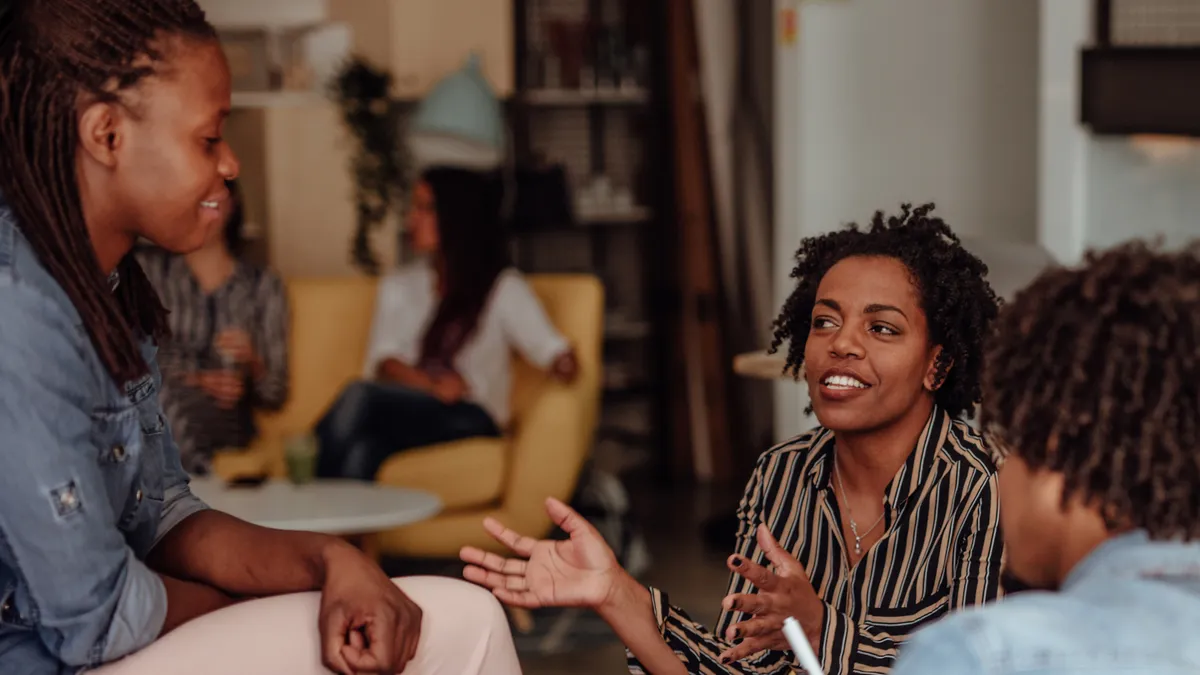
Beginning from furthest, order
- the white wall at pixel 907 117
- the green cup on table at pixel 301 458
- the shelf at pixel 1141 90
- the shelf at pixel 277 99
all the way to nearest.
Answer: the shelf at pixel 277 99 → the white wall at pixel 907 117 → the green cup on table at pixel 301 458 → the shelf at pixel 1141 90

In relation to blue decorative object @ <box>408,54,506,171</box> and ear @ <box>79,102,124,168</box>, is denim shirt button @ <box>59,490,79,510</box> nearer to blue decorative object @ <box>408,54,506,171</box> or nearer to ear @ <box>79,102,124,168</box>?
ear @ <box>79,102,124,168</box>

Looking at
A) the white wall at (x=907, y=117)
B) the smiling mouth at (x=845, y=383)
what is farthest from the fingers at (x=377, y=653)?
the white wall at (x=907, y=117)

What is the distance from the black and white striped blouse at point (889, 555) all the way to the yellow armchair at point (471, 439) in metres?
2.40

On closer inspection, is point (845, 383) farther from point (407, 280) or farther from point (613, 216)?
point (613, 216)

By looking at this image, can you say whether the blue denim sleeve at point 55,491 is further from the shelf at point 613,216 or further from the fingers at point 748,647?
the shelf at point 613,216

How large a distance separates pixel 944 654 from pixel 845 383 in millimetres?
843

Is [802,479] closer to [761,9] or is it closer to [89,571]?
[89,571]

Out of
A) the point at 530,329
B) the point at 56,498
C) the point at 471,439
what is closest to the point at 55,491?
the point at 56,498

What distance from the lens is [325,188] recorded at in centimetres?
594

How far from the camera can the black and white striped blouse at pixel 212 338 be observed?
15.0 feet

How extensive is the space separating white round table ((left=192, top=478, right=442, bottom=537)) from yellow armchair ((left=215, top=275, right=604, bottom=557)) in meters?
0.20

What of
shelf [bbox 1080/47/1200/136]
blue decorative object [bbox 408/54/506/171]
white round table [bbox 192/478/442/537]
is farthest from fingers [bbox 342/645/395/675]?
blue decorative object [bbox 408/54/506/171]

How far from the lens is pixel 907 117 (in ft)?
15.5

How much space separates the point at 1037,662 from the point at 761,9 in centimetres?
555
